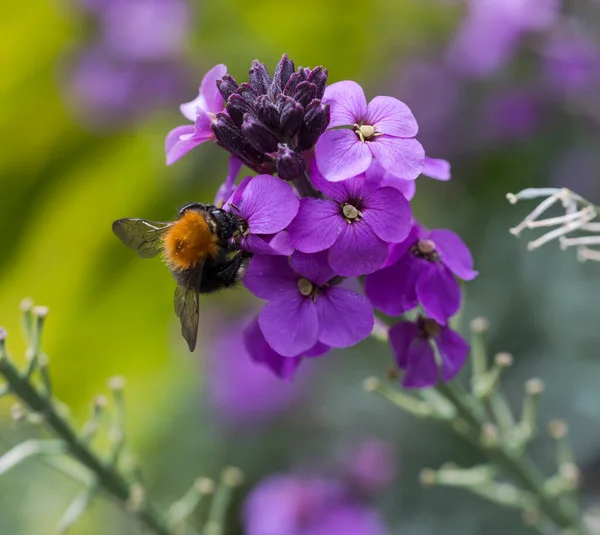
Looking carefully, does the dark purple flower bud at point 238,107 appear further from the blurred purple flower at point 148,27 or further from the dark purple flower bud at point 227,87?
the blurred purple flower at point 148,27

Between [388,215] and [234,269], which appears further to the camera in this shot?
[234,269]

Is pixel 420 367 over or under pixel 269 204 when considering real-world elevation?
under

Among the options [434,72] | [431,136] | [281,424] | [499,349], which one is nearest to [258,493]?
[281,424]

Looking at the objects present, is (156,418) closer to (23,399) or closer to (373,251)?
(23,399)

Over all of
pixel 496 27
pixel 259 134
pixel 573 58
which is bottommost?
pixel 573 58

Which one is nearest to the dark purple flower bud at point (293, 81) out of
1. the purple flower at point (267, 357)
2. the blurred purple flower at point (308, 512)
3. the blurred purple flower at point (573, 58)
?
the purple flower at point (267, 357)

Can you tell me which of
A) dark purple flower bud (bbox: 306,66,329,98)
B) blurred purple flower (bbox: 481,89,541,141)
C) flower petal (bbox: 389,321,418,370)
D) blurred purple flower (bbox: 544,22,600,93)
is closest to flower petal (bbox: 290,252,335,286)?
flower petal (bbox: 389,321,418,370)

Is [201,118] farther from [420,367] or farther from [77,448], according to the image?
[77,448]

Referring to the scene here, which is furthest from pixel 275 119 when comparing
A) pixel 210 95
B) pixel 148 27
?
pixel 148 27
